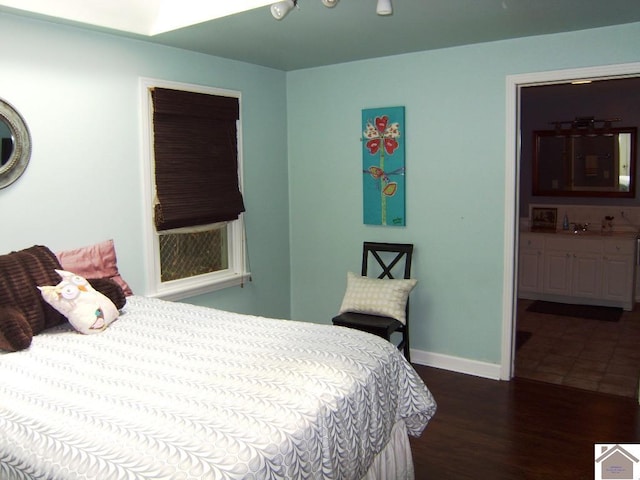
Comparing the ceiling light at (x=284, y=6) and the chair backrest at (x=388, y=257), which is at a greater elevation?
the ceiling light at (x=284, y=6)

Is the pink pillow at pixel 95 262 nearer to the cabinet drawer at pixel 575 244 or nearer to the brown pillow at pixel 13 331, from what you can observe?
the brown pillow at pixel 13 331

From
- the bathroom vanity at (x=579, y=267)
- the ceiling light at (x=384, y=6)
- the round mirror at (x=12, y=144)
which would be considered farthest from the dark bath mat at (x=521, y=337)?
the round mirror at (x=12, y=144)

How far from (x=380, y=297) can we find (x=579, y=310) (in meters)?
3.03

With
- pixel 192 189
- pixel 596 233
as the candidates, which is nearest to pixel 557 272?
pixel 596 233

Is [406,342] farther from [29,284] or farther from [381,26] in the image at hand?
[29,284]

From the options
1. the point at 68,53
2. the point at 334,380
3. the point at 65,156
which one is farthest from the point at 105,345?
the point at 68,53

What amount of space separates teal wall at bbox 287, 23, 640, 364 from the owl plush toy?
230cm

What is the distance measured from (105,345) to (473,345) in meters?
2.69

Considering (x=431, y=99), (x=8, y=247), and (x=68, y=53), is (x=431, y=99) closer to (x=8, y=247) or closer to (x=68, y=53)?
(x=68, y=53)

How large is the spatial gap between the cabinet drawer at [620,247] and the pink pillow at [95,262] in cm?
478

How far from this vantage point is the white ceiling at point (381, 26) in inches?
117

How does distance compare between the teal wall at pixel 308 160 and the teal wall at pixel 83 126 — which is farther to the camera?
the teal wall at pixel 308 160

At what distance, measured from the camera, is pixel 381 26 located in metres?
3.35

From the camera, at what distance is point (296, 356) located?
232cm
